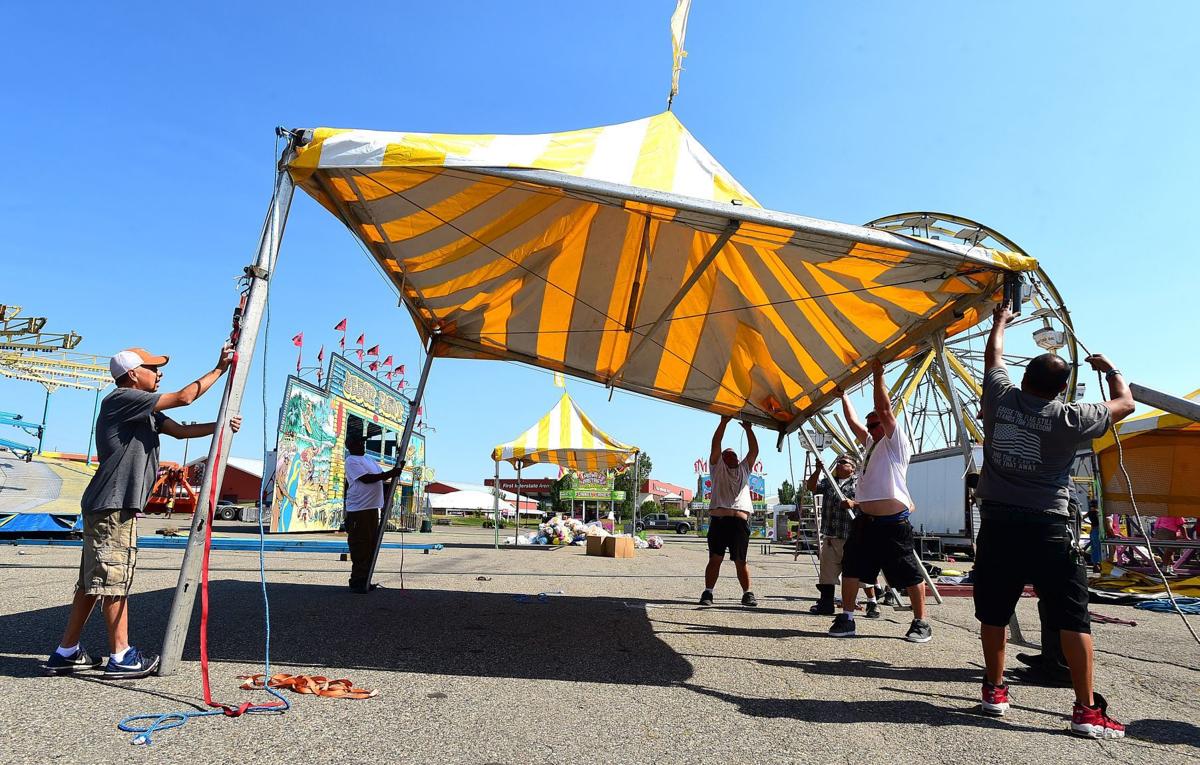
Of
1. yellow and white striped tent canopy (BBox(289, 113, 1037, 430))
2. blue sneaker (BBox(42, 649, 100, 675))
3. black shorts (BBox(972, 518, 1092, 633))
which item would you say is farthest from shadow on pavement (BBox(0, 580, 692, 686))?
yellow and white striped tent canopy (BBox(289, 113, 1037, 430))

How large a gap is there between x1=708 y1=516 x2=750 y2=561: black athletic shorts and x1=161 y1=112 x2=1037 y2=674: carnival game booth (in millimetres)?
1659

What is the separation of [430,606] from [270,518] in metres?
13.3

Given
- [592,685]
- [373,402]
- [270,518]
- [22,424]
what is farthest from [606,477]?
[22,424]

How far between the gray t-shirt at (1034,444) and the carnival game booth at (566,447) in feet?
49.6

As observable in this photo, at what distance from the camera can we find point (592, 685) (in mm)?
3518

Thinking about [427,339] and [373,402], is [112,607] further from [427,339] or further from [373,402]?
[373,402]

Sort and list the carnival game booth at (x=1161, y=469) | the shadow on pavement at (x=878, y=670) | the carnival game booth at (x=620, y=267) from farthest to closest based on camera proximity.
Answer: the carnival game booth at (x=1161, y=469), the shadow on pavement at (x=878, y=670), the carnival game booth at (x=620, y=267)

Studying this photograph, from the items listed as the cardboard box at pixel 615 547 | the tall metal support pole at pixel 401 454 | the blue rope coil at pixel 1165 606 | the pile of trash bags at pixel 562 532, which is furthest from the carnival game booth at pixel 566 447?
the blue rope coil at pixel 1165 606

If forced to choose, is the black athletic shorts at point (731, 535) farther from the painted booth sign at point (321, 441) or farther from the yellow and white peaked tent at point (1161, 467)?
the painted booth sign at point (321, 441)

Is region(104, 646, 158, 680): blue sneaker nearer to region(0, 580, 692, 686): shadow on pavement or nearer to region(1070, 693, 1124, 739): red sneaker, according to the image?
region(0, 580, 692, 686): shadow on pavement

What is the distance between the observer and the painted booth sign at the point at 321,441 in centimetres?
1728

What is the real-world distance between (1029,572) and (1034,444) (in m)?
0.61

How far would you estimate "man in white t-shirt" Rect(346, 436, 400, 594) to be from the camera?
7098mm

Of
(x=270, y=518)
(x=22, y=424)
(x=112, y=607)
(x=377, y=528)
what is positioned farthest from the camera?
(x=22, y=424)
